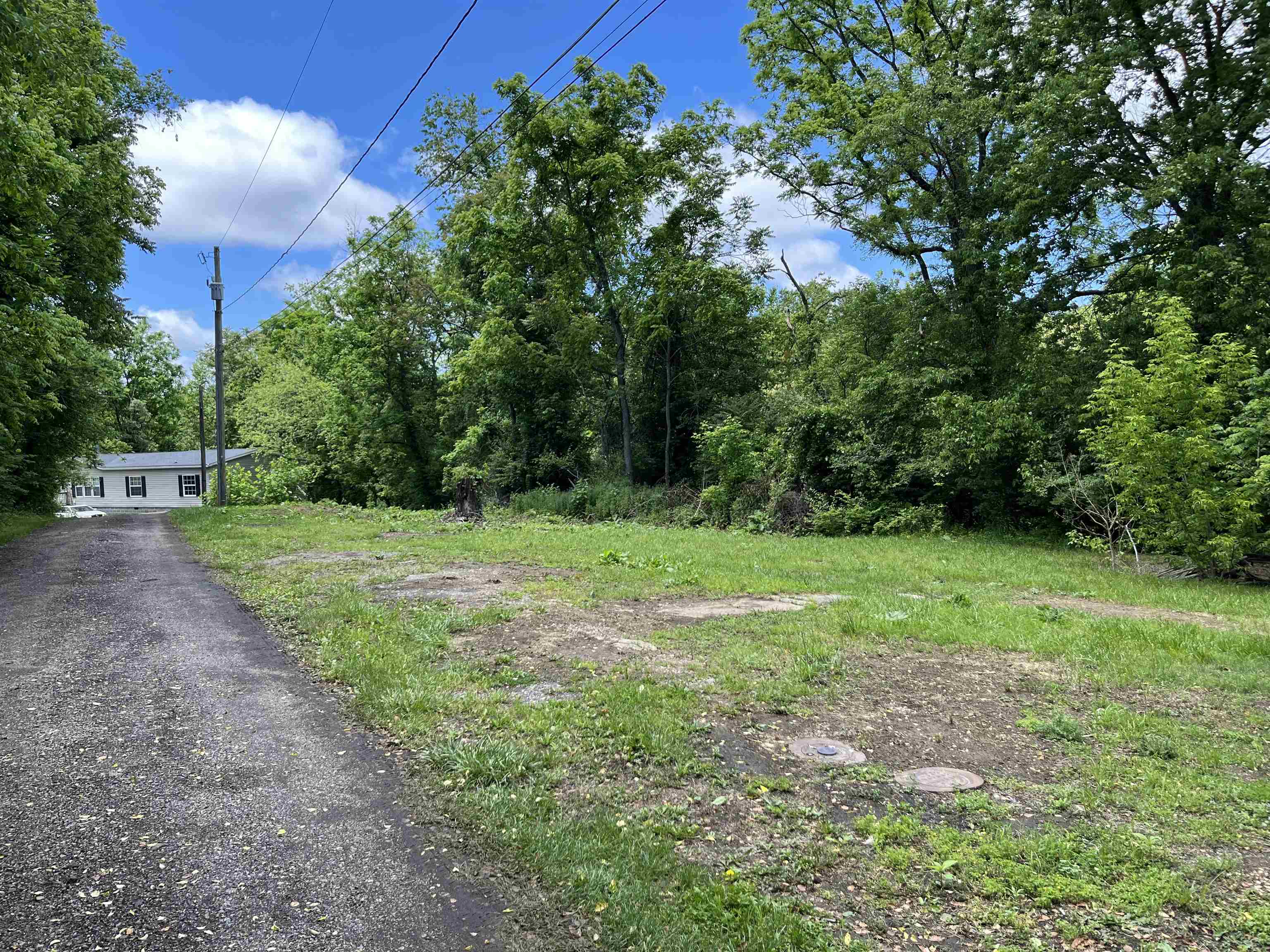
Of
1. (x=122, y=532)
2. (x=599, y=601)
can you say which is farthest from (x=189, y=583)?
(x=122, y=532)

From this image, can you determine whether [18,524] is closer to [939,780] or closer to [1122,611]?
[939,780]

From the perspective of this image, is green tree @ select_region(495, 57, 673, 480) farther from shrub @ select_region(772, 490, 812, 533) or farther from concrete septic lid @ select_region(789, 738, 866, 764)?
concrete septic lid @ select_region(789, 738, 866, 764)

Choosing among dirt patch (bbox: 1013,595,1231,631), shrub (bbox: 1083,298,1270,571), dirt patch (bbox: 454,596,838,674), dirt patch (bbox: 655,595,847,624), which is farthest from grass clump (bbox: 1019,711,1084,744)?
shrub (bbox: 1083,298,1270,571)

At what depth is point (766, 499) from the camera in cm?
1838

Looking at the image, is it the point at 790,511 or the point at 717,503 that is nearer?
the point at 790,511

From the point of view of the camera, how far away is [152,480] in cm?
4403

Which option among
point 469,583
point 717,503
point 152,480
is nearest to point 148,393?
point 152,480

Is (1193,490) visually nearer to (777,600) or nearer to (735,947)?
(777,600)

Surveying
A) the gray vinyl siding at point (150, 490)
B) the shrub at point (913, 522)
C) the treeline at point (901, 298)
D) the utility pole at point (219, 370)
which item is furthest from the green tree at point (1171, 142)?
the gray vinyl siding at point (150, 490)

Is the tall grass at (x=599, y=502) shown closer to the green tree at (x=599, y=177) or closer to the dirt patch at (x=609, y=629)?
the green tree at (x=599, y=177)

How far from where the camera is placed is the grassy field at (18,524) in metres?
14.2

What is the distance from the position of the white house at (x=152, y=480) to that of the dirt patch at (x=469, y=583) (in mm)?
38787

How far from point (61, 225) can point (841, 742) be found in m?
16.4

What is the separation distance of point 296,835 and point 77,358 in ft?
56.1
